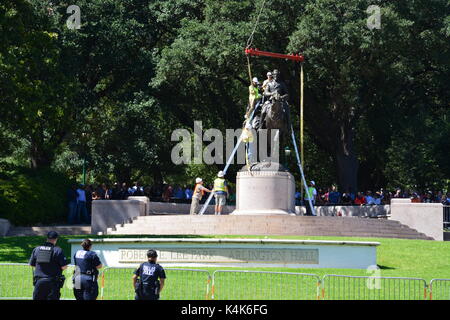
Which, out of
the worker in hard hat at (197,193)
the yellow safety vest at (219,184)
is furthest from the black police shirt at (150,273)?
the worker in hard hat at (197,193)

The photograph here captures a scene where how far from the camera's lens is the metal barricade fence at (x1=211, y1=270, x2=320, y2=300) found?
56.2 feet

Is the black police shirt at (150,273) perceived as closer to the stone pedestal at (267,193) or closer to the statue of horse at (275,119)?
the stone pedestal at (267,193)

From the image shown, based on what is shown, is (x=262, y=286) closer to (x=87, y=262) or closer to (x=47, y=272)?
(x=87, y=262)

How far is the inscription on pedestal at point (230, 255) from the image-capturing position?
23500 mm

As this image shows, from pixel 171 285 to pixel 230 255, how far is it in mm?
5362

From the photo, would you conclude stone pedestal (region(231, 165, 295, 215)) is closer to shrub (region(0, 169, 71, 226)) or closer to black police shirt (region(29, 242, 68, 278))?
shrub (region(0, 169, 71, 226))

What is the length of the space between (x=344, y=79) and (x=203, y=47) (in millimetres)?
6829

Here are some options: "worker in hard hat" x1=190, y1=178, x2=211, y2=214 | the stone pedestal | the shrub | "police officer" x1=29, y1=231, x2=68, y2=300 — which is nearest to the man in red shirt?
the stone pedestal

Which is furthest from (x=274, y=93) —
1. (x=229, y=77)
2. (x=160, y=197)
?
(x=229, y=77)

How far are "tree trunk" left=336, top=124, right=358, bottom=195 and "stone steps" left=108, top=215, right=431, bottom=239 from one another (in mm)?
14180

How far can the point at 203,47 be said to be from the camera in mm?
45688

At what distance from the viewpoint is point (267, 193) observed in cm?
3500
